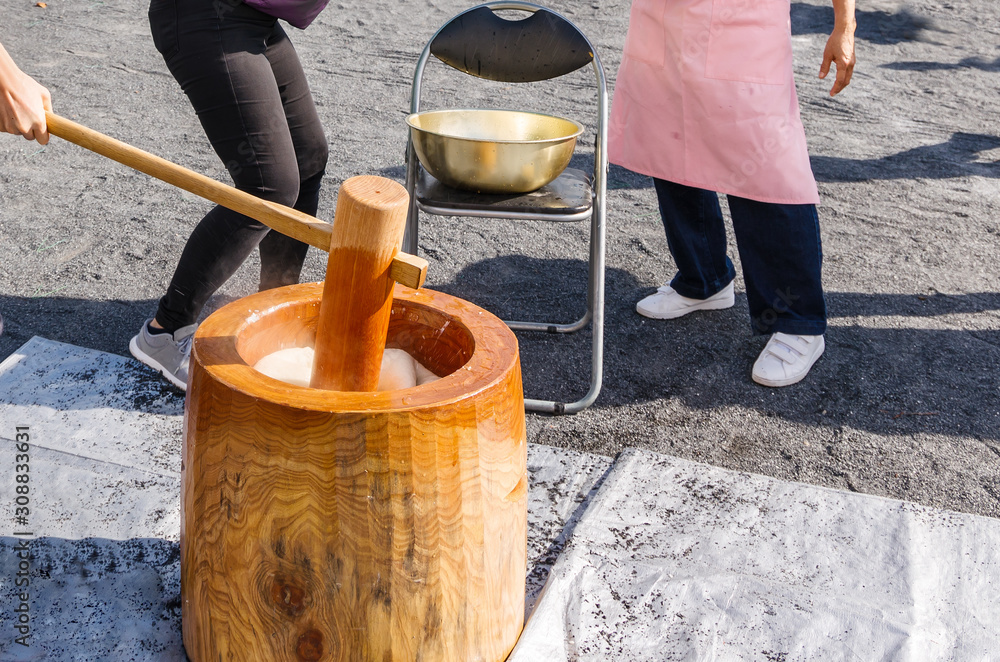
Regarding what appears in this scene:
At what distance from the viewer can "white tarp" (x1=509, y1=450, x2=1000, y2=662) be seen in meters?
1.55

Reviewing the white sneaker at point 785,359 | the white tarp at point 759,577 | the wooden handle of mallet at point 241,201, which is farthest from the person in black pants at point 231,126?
the white sneaker at point 785,359

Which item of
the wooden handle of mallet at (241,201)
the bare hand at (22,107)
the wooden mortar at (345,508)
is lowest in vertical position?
the wooden mortar at (345,508)

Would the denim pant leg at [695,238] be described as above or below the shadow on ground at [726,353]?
above

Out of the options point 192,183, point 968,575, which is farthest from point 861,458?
point 192,183

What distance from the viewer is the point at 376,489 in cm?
114

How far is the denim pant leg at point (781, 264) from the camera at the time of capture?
2.40 meters

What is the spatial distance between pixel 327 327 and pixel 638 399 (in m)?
1.36

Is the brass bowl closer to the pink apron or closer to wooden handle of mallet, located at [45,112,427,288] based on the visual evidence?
the pink apron

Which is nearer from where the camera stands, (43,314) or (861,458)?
(861,458)

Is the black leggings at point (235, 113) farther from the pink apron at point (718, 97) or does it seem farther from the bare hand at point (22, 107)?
the pink apron at point (718, 97)

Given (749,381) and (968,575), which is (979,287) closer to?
(749,381)

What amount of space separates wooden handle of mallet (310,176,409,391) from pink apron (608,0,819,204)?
1351 millimetres

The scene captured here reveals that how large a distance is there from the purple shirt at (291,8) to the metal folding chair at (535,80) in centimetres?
42

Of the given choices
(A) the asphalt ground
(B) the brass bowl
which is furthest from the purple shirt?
(A) the asphalt ground
